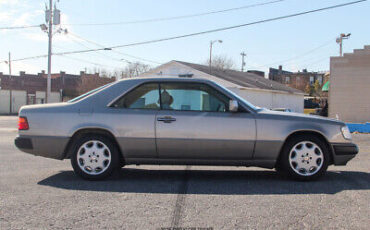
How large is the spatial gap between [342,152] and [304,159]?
61cm

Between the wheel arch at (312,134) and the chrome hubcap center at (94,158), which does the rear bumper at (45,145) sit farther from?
the wheel arch at (312,134)

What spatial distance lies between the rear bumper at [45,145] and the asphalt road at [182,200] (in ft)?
1.38

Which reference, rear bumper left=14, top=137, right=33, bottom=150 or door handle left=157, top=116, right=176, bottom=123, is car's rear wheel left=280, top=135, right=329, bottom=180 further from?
rear bumper left=14, top=137, right=33, bottom=150

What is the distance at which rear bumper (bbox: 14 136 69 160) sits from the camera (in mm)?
5699

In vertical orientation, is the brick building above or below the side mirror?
above

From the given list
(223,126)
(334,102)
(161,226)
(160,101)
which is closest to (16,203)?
(161,226)

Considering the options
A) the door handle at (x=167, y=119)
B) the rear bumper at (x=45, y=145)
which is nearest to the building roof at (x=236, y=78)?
the door handle at (x=167, y=119)

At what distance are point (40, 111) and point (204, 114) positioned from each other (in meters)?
2.50

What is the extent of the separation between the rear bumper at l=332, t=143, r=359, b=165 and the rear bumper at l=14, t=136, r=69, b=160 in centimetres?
403

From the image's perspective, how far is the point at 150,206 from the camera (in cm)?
432

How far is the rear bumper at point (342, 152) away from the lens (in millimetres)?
5703

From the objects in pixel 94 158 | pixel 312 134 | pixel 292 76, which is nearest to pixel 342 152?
pixel 312 134

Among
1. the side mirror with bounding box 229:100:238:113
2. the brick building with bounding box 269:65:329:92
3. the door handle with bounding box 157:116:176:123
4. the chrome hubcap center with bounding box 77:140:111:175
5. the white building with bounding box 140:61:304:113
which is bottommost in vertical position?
the chrome hubcap center with bounding box 77:140:111:175

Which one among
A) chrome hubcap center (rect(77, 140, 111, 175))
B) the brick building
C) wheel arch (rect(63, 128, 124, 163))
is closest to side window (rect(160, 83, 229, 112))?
wheel arch (rect(63, 128, 124, 163))
